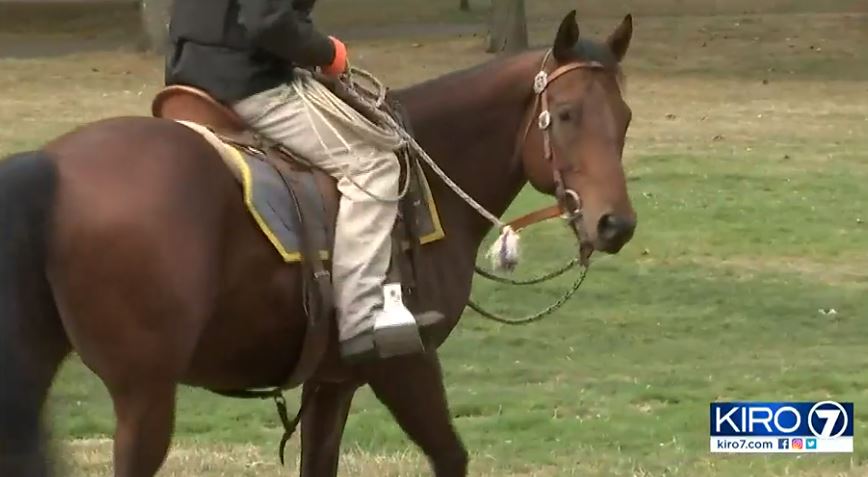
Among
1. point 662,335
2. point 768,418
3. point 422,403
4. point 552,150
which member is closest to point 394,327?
point 422,403

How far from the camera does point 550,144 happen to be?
5285mm

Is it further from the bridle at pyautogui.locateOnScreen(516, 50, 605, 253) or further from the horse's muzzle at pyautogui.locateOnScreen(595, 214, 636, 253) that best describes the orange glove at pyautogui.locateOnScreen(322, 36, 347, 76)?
the horse's muzzle at pyautogui.locateOnScreen(595, 214, 636, 253)

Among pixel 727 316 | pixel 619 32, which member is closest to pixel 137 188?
pixel 619 32

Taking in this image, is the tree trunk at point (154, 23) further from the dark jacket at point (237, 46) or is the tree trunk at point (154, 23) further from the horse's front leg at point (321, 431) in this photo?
the dark jacket at point (237, 46)

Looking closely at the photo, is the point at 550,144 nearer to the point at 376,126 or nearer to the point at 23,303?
the point at 376,126

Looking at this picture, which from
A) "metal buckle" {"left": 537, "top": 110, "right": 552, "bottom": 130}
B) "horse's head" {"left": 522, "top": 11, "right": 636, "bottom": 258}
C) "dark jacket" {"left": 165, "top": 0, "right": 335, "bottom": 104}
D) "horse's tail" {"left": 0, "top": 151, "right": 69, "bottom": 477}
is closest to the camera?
"horse's tail" {"left": 0, "top": 151, "right": 69, "bottom": 477}

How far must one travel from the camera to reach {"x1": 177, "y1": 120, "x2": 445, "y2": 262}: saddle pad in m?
4.78

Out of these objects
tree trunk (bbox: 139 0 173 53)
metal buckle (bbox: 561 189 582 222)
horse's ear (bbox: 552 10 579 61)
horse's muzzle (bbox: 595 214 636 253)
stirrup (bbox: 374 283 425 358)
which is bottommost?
stirrup (bbox: 374 283 425 358)

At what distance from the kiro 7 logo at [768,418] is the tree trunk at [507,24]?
20.9 m

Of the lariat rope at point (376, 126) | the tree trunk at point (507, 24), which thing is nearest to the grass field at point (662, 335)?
the lariat rope at point (376, 126)

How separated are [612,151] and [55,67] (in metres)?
23.3

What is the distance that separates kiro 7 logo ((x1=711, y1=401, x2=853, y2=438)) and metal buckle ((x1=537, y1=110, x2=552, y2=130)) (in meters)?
2.05

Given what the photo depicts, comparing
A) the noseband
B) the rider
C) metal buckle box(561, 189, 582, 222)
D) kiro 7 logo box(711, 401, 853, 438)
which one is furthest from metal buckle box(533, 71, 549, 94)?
kiro 7 logo box(711, 401, 853, 438)

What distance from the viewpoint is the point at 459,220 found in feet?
18.2
